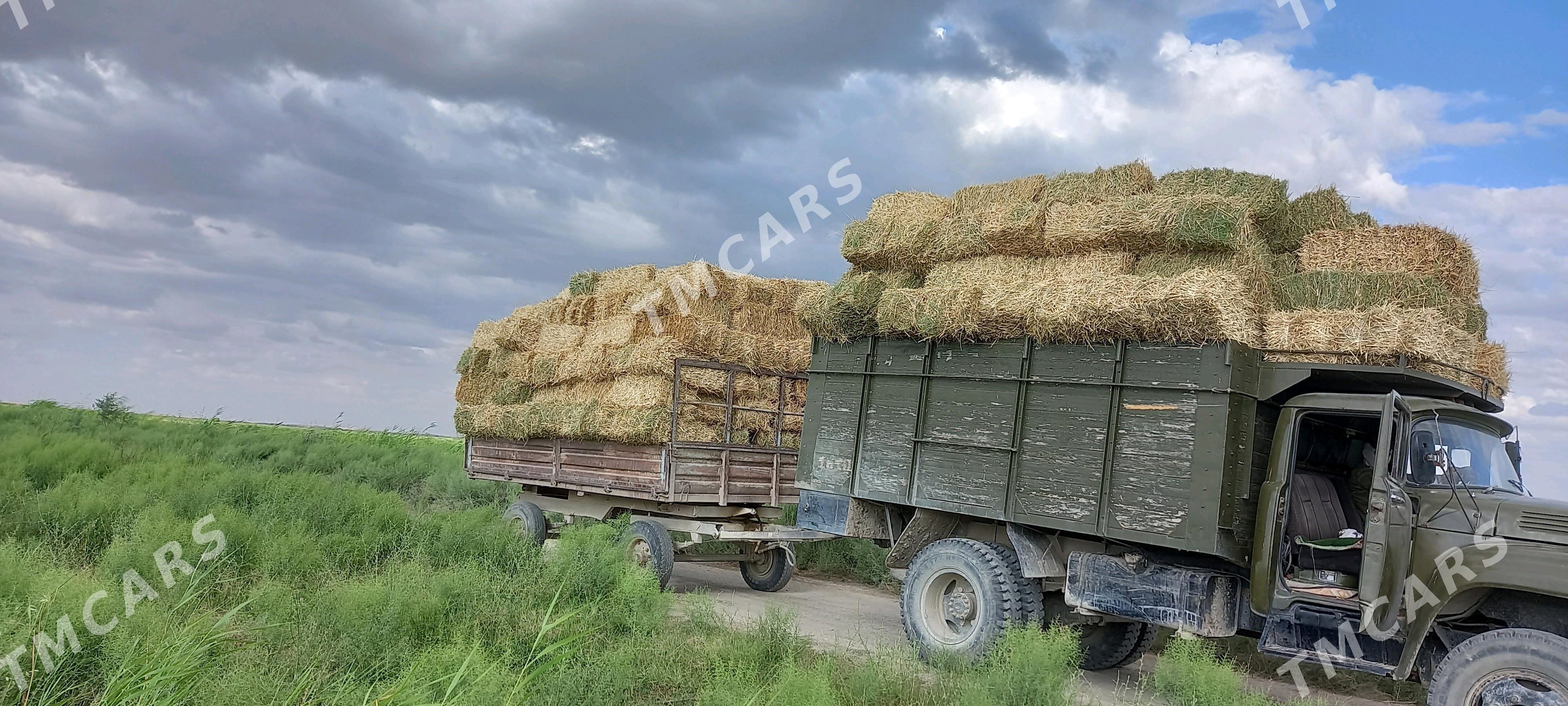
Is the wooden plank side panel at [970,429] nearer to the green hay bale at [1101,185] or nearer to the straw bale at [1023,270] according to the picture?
the straw bale at [1023,270]

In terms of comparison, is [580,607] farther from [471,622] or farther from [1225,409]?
[1225,409]

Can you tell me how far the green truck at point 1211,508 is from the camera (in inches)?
225

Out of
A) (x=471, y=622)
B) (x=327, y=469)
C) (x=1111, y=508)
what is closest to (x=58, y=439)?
(x=327, y=469)

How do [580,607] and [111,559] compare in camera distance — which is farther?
[111,559]

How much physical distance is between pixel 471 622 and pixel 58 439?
14.7m

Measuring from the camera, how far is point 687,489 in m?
10.1

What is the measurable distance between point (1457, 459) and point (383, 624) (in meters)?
7.28

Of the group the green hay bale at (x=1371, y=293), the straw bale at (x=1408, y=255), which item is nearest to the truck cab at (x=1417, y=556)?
the green hay bale at (x=1371, y=293)

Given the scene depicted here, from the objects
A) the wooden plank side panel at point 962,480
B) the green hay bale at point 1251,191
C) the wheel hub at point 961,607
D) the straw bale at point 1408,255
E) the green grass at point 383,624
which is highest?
the green hay bale at point 1251,191

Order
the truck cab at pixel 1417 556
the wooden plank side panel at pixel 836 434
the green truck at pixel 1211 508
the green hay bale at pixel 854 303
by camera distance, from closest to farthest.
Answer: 1. the truck cab at pixel 1417 556
2. the green truck at pixel 1211 508
3. the wooden plank side panel at pixel 836 434
4. the green hay bale at pixel 854 303

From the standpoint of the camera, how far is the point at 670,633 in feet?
23.2

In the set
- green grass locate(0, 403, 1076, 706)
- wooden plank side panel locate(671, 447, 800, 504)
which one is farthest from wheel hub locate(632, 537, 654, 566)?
wooden plank side panel locate(671, 447, 800, 504)

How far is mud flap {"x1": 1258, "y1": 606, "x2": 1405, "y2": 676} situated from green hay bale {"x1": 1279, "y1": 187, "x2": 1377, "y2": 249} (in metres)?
3.22

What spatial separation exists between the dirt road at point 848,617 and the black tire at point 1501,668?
3.00 ft
